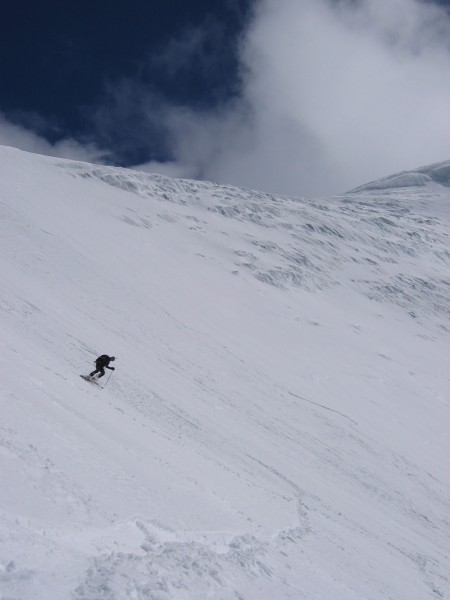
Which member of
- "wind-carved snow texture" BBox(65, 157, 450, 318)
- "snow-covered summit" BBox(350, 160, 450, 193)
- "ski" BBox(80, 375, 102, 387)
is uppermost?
"snow-covered summit" BBox(350, 160, 450, 193)

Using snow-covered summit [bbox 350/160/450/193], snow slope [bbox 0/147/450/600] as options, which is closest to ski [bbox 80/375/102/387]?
snow slope [bbox 0/147/450/600]

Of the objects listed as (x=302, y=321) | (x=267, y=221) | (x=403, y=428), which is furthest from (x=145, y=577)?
(x=267, y=221)

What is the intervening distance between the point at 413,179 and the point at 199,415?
7106 inches

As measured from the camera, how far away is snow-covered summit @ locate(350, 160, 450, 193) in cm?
17345

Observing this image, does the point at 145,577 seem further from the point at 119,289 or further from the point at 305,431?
the point at 119,289

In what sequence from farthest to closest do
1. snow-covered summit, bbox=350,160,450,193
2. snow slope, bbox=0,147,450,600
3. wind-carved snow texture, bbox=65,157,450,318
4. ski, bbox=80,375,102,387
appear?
1. snow-covered summit, bbox=350,160,450,193
2. wind-carved snow texture, bbox=65,157,450,318
3. ski, bbox=80,375,102,387
4. snow slope, bbox=0,147,450,600

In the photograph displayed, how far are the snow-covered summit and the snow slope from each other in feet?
393

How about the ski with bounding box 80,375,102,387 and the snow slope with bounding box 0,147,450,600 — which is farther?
the ski with bounding box 80,375,102,387

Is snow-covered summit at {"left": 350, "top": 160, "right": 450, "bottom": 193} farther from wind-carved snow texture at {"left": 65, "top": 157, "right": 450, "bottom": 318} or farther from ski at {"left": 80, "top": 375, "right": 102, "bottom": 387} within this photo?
ski at {"left": 80, "top": 375, "right": 102, "bottom": 387}

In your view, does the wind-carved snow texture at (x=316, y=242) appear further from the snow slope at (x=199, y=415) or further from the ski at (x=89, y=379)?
the ski at (x=89, y=379)

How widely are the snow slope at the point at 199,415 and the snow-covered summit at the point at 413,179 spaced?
11992 centimetres

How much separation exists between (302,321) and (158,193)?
3547 centimetres

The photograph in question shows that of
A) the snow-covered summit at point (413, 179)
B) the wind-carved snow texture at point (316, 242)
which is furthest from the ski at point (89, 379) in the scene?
the snow-covered summit at point (413, 179)

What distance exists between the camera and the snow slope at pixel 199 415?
24.7 ft
